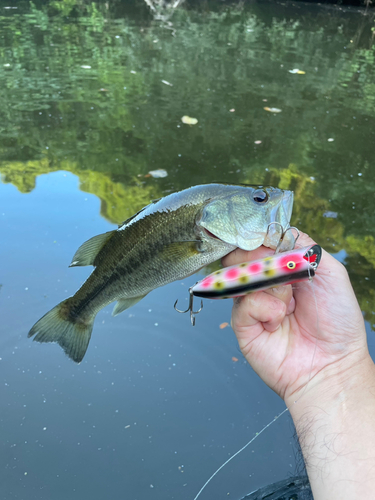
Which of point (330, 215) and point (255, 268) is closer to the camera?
point (255, 268)

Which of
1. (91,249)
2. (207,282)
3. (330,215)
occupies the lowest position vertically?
(330,215)

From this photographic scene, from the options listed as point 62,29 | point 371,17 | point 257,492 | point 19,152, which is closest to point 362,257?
point 257,492

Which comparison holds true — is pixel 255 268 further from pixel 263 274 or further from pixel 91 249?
pixel 91 249

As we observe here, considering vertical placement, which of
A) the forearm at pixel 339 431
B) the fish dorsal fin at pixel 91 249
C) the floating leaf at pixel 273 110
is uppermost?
the fish dorsal fin at pixel 91 249

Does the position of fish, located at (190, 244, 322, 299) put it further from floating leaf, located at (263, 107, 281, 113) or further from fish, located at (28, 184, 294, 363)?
floating leaf, located at (263, 107, 281, 113)

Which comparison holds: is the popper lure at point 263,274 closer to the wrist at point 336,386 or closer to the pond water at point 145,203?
the wrist at point 336,386

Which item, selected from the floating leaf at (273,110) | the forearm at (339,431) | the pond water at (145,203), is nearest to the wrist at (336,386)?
the forearm at (339,431)

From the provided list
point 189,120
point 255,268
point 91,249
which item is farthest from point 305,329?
point 189,120
